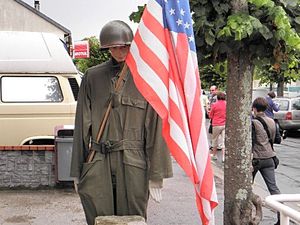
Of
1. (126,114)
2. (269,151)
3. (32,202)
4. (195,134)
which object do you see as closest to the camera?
(195,134)

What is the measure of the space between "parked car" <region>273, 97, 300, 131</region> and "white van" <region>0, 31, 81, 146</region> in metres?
12.7

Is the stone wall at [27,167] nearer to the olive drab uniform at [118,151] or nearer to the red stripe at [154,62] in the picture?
the olive drab uniform at [118,151]

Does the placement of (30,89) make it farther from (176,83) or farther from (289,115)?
(289,115)

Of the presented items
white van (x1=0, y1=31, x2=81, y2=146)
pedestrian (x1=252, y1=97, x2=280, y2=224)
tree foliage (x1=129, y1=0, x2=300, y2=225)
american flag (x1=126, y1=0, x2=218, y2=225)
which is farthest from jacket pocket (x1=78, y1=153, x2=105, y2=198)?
white van (x1=0, y1=31, x2=81, y2=146)

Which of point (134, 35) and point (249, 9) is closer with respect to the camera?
point (134, 35)

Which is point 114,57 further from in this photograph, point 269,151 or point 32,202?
point 32,202

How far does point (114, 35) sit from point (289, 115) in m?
17.5

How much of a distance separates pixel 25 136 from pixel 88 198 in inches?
205

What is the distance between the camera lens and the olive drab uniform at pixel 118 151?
3.72m

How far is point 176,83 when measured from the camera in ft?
11.3

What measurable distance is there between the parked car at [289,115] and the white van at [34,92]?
12657 mm

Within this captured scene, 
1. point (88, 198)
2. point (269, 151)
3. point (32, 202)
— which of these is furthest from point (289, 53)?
point (32, 202)

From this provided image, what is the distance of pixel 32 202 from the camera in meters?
7.57

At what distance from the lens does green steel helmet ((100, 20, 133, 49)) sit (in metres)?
3.72
